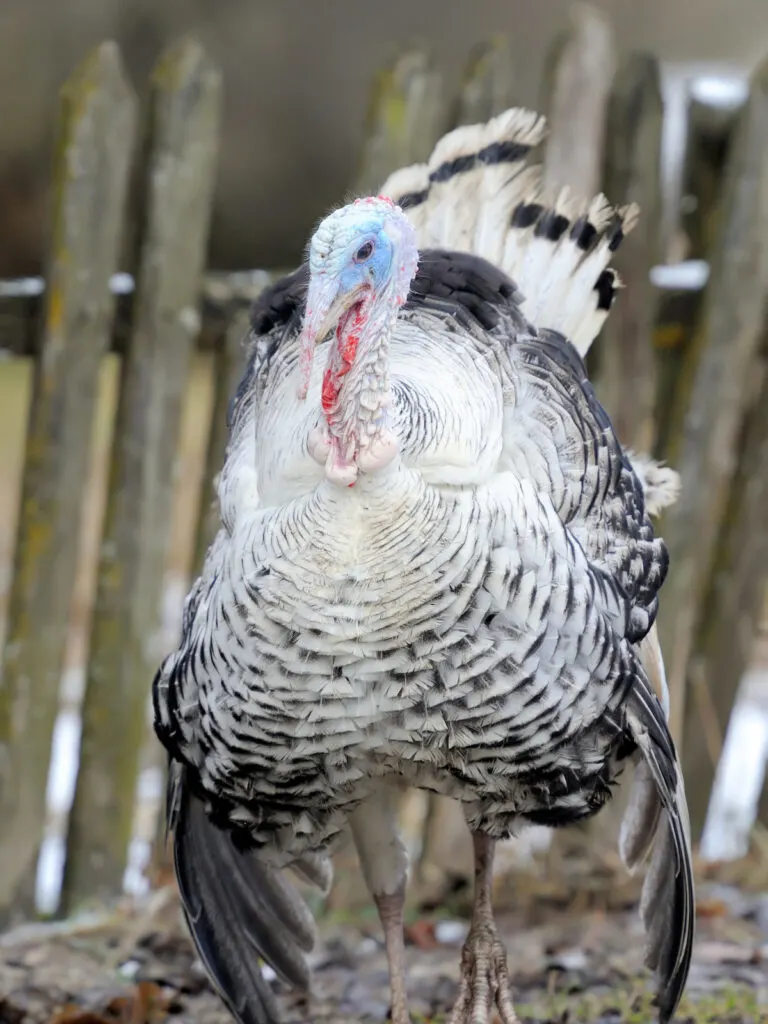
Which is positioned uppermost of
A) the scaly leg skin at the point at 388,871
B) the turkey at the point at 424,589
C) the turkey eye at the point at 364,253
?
the turkey eye at the point at 364,253

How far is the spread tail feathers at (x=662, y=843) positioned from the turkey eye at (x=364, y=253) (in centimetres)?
123

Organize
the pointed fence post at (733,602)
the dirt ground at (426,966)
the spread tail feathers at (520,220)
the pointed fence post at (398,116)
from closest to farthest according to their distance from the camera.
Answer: the spread tail feathers at (520,220), the dirt ground at (426,966), the pointed fence post at (398,116), the pointed fence post at (733,602)

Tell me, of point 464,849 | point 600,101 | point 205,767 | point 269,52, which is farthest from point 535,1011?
point 269,52

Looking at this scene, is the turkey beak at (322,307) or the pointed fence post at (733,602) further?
the pointed fence post at (733,602)

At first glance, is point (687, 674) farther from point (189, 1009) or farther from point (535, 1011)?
point (189, 1009)

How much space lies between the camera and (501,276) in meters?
3.71

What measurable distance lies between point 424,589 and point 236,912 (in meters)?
1.32

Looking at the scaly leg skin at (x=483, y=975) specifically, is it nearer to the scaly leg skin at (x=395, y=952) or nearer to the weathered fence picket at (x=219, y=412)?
the scaly leg skin at (x=395, y=952)

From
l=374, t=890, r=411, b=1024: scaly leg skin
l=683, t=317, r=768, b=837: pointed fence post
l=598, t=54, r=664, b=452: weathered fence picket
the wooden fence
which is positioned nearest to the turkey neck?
l=374, t=890, r=411, b=1024: scaly leg skin

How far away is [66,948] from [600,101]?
3.21 metres

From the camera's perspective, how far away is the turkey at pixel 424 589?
2.99 metres

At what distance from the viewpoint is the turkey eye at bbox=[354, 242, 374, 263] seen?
2.93m

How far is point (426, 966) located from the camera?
4543mm

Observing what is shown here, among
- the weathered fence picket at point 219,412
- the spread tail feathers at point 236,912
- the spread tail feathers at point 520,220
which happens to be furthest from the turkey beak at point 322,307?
the weathered fence picket at point 219,412
